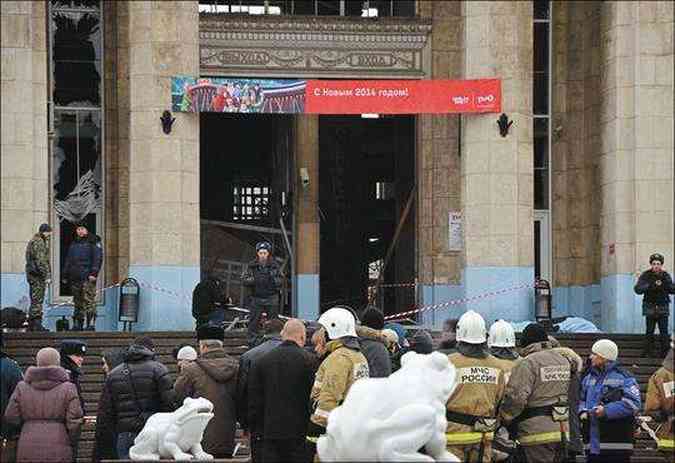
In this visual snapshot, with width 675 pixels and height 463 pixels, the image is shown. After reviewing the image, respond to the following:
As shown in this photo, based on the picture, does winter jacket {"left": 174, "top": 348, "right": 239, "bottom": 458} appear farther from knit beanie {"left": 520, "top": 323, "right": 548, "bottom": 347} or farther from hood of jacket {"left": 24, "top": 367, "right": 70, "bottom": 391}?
knit beanie {"left": 520, "top": 323, "right": 548, "bottom": 347}

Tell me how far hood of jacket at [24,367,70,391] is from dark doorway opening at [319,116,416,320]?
19053 mm

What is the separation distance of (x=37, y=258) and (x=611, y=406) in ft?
→ 41.3

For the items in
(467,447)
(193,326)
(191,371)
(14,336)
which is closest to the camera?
(467,447)

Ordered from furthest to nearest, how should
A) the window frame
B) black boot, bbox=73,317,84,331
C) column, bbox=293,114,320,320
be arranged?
column, bbox=293,114,320,320 → the window frame → black boot, bbox=73,317,84,331

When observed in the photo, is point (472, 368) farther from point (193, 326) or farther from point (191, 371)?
point (193, 326)

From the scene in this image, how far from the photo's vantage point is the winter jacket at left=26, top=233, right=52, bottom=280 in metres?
31.5

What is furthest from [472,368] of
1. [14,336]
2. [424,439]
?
[14,336]

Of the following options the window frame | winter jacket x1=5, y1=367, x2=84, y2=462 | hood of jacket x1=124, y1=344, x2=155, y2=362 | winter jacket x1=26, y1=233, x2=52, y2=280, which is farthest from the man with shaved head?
the window frame

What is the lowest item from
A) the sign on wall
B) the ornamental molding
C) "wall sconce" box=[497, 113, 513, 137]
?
"wall sconce" box=[497, 113, 513, 137]

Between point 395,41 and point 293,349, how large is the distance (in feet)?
62.0

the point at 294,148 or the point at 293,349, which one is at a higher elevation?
the point at 294,148

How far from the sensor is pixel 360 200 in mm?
39688

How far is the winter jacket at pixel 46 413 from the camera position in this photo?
19.9 m

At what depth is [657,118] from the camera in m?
35.2
